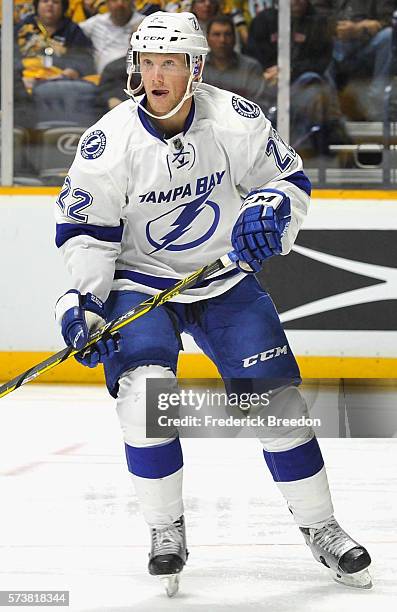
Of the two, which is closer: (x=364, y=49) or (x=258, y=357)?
(x=258, y=357)

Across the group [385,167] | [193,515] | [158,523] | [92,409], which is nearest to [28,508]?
[193,515]

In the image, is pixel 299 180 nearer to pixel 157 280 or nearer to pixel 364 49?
pixel 157 280

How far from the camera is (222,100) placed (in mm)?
2572

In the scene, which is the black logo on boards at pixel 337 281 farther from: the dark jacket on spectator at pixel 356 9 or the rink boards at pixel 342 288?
the dark jacket on spectator at pixel 356 9

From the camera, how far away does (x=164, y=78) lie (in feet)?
7.91

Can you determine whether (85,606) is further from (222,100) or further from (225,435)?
(225,435)

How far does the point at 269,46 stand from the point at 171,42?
8.82ft

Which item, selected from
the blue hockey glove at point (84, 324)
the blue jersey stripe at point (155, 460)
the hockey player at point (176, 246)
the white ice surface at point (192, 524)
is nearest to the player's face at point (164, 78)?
the hockey player at point (176, 246)

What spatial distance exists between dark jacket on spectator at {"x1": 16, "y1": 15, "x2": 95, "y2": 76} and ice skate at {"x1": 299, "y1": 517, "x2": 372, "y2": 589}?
9.94ft

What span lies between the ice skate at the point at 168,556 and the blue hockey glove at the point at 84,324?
360 mm

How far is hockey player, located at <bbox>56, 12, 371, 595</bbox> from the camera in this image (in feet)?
7.83

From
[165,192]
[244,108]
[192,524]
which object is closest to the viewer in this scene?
[165,192]

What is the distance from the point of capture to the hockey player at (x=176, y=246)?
2.39 m

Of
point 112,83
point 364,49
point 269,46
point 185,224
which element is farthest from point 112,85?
point 185,224
